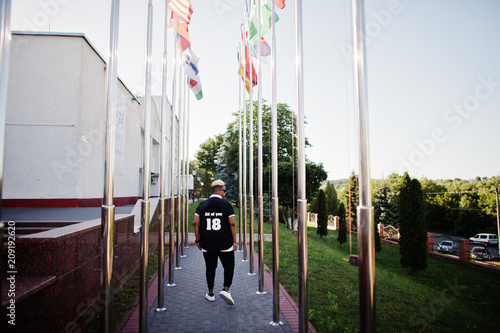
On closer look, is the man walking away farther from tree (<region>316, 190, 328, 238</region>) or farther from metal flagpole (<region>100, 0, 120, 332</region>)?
tree (<region>316, 190, 328, 238</region>)

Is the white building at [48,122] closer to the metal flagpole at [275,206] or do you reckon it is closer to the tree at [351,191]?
the metal flagpole at [275,206]

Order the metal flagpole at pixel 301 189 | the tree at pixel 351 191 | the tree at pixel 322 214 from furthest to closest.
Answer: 1. the tree at pixel 322 214
2. the metal flagpole at pixel 301 189
3. the tree at pixel 351 191

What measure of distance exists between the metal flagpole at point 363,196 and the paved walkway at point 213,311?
8.05 feet

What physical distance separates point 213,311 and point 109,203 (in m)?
3.20

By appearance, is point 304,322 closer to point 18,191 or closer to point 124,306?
point 124,306

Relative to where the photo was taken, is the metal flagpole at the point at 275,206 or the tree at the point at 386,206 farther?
the tree at the point at 386,206

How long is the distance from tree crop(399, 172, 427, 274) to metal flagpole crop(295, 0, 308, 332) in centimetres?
1297

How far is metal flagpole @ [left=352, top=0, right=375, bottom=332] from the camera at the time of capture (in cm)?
236

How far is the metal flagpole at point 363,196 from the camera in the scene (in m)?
2.36

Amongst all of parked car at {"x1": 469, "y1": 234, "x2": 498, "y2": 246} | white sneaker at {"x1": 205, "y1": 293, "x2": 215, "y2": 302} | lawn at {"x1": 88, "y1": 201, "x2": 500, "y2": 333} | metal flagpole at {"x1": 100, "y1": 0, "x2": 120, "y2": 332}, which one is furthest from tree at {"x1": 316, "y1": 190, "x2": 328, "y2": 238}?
parked car at {"x1": 469, "y1": 234, "x2": 498, "y2": 246}

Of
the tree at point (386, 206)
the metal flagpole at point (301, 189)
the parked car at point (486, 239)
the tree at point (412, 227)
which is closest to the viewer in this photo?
the metal flagpole at point (301, 189)

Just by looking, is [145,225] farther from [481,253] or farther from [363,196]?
[481,253]

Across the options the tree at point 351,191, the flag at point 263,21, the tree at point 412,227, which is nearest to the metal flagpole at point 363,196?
the tree at point 351,191

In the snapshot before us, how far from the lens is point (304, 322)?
365 centimetres
